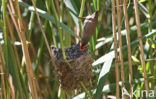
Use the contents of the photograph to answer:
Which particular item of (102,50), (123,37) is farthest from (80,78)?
(102,50)

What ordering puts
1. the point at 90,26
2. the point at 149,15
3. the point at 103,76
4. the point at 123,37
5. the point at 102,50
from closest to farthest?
the point at 90,26 → the point at 103,76 → the point at 149,15 → the point at 123,37 → the point at 102,50

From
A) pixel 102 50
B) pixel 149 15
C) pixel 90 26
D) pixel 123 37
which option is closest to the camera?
pixel 90 26

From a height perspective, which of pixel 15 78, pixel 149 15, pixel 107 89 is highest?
pixel 149 15

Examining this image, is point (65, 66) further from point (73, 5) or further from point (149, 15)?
point (149, 15)

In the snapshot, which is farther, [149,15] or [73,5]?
[149,15]

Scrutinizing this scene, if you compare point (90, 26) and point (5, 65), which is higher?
point (90, 26)

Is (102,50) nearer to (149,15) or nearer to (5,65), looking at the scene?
(149,15)
